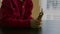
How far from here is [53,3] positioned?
2947 mm

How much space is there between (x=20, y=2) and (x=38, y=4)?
4.56ft

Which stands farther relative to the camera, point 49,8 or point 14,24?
point 49,8

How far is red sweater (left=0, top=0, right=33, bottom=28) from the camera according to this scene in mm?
1183

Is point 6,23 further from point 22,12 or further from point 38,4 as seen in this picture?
point 38,4

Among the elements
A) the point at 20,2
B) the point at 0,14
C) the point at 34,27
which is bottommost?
the point at 34,27

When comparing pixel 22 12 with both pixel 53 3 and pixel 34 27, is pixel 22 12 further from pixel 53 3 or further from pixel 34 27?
pixel 53 3

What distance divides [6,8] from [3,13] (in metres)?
0.05

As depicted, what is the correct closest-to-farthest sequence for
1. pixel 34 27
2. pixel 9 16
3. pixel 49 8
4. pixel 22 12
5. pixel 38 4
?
pixel 34 27 → pixel 9 16 → pixel 22 12 → pixel 38 4 → pixel 49 8

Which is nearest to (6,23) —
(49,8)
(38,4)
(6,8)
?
(6,8)

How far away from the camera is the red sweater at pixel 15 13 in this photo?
1183mm

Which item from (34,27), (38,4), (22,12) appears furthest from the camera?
(38,4)

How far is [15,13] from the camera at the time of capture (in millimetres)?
1337

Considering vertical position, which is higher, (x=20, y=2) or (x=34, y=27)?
(x=20, y=2)

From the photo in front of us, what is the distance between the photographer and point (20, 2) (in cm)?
136
